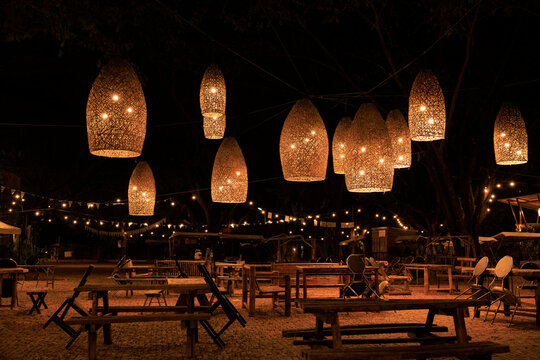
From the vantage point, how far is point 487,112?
1469 centimetres

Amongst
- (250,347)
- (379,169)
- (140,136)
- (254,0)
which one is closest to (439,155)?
(254,0)

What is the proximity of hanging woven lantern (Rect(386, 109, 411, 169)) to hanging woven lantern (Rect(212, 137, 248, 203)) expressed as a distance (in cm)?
263

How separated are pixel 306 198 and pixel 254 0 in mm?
14022

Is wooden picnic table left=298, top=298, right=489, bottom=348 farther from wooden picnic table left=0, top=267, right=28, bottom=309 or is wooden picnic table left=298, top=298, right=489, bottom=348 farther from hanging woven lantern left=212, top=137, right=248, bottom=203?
wooden picnic table left=0, top=267, right=28, bottom=309

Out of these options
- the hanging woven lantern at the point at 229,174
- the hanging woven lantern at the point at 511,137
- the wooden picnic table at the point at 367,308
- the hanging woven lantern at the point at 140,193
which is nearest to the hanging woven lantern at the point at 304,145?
the hanging woven lantern at the point at 229,174

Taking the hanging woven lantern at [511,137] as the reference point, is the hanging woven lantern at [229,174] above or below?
below

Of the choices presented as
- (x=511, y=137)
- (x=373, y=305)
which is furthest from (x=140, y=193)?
(x=511, y=137)

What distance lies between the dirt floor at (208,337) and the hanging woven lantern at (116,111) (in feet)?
7.79

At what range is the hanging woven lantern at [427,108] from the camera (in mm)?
6801

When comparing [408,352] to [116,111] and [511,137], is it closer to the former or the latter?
[116,111]

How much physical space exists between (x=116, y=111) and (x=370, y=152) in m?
3.20

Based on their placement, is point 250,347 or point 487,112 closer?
point 250,347

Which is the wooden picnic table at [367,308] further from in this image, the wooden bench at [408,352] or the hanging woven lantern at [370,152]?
the hanging woven lantern at [370,152]

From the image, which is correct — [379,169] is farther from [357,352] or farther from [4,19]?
[4,19]
